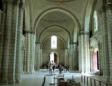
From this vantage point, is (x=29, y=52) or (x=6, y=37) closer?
(x=6, y=37)

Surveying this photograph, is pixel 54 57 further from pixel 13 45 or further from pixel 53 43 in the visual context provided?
pixel 13 45

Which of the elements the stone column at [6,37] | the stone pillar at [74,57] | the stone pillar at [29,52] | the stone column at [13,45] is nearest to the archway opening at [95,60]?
the stone pillar at [29,52]

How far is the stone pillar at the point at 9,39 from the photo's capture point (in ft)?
37.6

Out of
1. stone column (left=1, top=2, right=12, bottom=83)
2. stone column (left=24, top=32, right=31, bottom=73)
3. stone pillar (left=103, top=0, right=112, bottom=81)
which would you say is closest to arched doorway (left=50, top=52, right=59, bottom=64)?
stone column (left=24, top=32, right=31, bottom=73)

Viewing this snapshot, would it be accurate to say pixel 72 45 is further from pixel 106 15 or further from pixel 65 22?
pixel 106 15

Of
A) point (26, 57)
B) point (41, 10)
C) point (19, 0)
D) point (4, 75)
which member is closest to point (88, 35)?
point (41, 10)

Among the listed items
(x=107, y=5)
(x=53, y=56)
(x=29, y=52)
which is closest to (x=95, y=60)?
(x=29, y=52)

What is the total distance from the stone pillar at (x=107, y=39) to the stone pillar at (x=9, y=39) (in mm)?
7043

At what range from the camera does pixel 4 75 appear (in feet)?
37.2

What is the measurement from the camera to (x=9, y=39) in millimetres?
11828

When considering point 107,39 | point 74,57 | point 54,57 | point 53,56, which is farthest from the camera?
point 53,56

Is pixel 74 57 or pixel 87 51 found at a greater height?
pixel 87 51

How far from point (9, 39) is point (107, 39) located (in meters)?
7.61

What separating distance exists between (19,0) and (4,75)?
5.81 m
